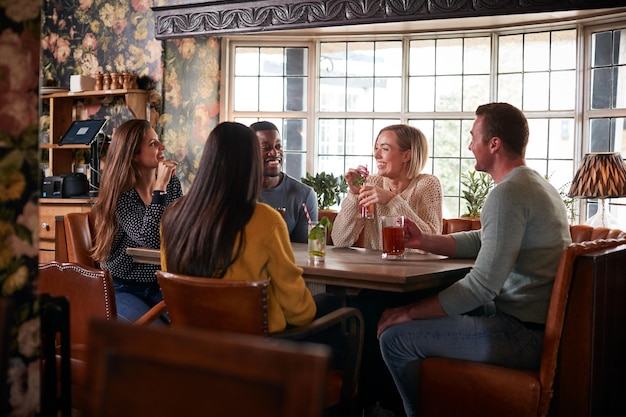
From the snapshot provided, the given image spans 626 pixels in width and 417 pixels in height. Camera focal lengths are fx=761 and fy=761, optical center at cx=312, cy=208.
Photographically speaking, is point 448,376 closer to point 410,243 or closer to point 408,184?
point 410,243

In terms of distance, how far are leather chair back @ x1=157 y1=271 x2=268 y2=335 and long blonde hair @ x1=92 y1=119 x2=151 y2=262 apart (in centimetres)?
125

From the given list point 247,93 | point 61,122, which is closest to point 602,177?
point 247,93

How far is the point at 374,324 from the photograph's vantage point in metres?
3.55

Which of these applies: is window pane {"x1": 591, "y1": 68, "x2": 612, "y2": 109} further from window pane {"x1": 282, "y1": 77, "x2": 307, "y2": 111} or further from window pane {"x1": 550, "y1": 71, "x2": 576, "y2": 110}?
window pane {"x1": 282, "y1": 77, "x2": 307, "y2": 111}

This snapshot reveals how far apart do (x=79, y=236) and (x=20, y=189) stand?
2.14 metres

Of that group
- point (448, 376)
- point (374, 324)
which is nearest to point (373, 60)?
point (374, 324)

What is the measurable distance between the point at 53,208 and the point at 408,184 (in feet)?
12.4

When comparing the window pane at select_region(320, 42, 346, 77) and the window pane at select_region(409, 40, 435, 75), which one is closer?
the window pane at select_region(409, 40, 435, 75)

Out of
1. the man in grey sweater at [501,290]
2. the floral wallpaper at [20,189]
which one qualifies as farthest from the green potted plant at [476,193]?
the floral wallpaper at [20,189]

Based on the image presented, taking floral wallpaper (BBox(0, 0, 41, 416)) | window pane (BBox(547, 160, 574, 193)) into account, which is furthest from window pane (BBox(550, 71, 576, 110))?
Result: floral wallpaper (BBox(0, 0, 41, 416))

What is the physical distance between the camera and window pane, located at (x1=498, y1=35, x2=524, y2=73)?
630 centimetres

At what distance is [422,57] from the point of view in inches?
261

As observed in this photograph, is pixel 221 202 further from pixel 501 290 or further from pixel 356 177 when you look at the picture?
pixel 356 177

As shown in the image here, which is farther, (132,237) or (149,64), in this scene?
(149,64)
